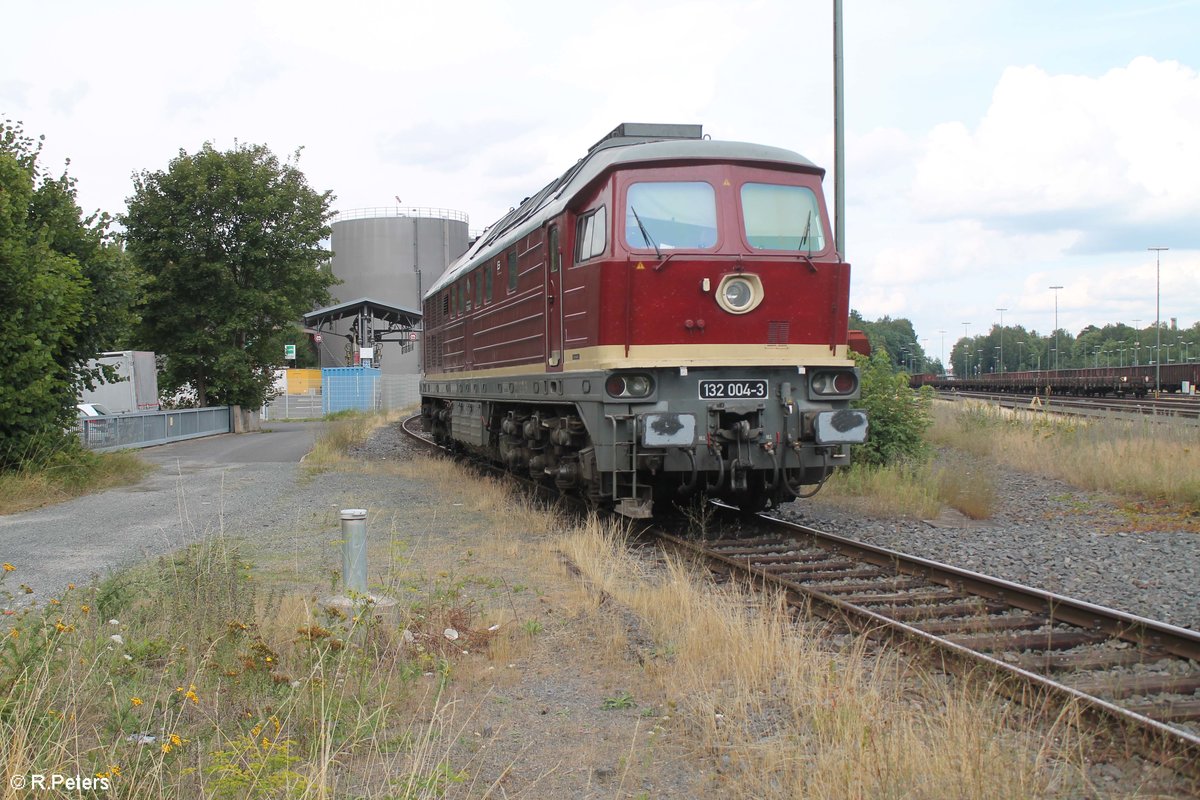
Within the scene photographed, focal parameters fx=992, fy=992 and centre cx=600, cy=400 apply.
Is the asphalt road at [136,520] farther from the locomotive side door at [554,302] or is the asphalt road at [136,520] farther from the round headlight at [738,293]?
the round headlight at [738,293]

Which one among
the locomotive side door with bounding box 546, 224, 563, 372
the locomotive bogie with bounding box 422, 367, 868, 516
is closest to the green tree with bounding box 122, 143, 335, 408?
the locomotive side door with bounding box 546, 224, 563, 372

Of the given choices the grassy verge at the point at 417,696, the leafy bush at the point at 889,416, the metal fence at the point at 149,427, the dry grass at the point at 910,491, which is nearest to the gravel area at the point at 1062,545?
the dry grass at the point at 910,491

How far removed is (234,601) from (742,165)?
19.4 ft

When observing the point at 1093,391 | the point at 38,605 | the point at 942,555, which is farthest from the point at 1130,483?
the point at 1093,391

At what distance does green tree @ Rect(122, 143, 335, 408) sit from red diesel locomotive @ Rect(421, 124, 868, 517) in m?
21.4

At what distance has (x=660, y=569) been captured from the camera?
8.37 meters

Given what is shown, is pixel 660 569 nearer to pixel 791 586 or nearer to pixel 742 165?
pixel 791 586

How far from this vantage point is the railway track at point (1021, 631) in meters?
4.32

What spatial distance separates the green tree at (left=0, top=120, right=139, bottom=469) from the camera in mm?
13133

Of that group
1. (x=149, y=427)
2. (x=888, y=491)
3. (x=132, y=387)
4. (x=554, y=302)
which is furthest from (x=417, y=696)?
(x=132, y=387)

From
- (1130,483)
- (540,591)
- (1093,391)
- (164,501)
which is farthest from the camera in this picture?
(1093,391)

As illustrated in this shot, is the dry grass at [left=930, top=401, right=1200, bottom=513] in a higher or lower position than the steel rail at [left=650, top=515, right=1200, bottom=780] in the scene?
higher

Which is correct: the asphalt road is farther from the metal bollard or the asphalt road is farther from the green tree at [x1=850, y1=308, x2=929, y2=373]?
the green tree at [x1=850, y1=308, x2=929, y2=373]

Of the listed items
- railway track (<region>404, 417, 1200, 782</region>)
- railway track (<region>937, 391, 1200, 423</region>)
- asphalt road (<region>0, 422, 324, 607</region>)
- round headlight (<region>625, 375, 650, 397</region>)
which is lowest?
asphalt road (<region>0, 422, 324, 607</region>)
